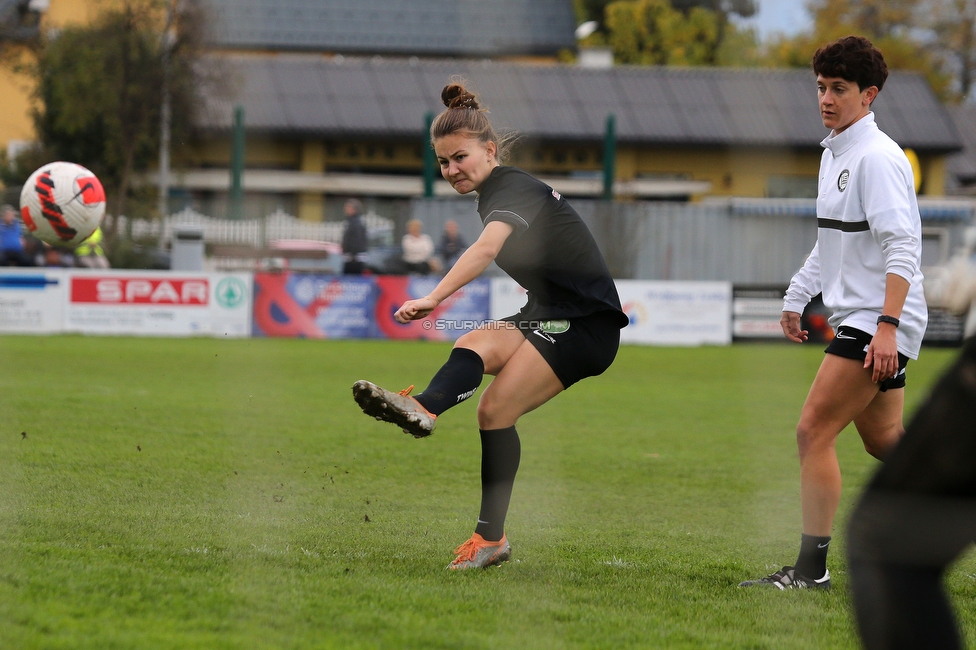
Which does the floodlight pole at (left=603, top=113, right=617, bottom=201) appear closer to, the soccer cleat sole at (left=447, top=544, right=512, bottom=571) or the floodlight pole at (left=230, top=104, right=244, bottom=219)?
the floodlight pole at (left=230, top=104, right=244, bottom=219)

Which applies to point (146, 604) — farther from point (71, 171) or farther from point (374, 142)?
point (374, 142)

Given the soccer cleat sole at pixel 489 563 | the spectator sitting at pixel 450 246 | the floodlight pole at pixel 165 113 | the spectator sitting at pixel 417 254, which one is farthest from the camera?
the spectator sitting at pixel 450 246

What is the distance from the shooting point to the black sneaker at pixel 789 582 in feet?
12.5

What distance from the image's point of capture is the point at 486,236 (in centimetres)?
373

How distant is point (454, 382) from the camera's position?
372 centimetres

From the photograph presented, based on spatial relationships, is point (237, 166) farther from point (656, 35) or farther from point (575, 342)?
point (656, 35)

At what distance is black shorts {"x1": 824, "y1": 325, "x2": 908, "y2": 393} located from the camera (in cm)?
367

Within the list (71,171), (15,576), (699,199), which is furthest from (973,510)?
(699,199)

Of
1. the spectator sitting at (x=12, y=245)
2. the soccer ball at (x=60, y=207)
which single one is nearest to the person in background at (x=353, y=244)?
the spectator sitting at (x=12, y=245)

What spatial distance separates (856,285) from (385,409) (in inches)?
65.2

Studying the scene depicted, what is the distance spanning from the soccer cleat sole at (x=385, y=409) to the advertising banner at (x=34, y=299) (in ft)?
43.7

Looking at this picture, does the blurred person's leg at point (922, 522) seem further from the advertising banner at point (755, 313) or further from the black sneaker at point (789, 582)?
the advertising banner at point (755, 313)

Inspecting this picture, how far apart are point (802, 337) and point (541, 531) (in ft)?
4.72

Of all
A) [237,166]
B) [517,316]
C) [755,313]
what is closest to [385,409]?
[517,316]
